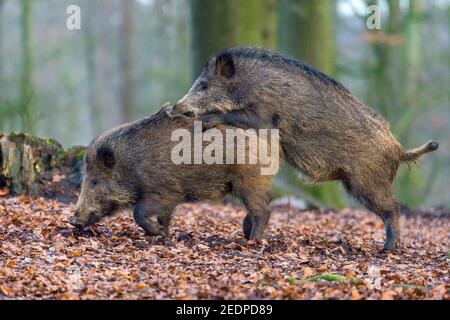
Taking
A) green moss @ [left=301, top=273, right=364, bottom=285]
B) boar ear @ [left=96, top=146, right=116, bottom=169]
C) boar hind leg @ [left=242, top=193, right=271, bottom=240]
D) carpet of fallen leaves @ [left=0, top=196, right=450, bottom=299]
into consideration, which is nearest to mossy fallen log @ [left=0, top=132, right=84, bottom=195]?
carpet of fallen leaves @ [left=0, top=196, right=450, bottom=299]

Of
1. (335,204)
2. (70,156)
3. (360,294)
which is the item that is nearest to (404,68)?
(335,204)

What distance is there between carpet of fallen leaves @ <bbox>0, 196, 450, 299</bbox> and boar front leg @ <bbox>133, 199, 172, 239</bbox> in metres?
0.13

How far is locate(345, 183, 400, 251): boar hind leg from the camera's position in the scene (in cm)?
830

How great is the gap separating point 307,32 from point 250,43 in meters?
2.05

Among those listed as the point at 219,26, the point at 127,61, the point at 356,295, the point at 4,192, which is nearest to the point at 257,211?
the point at 356,295

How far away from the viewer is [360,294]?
18.4 ft

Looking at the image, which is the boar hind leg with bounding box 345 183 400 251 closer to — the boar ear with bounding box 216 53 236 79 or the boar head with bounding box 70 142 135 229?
the boar ear with bounding box 216 53 236 79

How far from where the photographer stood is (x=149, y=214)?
7832 mm

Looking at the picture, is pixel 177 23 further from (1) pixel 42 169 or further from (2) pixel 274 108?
(2) pixel 274 108

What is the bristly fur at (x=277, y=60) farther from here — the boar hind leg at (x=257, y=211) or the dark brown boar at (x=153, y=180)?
the boar hind leg at (x=257, y=211)

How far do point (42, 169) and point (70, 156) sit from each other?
1.81 feet

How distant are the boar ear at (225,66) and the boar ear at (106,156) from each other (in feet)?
5.09

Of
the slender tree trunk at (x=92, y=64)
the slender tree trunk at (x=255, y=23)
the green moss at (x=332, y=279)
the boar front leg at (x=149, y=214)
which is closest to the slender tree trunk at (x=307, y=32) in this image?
the slender tree trunk at (x=255, y=23)

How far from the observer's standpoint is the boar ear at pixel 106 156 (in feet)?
26.4
